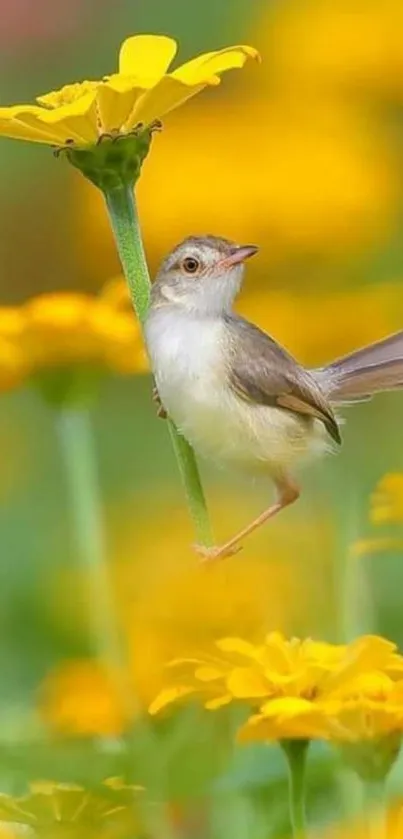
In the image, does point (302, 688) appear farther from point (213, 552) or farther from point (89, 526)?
point (89, 526)

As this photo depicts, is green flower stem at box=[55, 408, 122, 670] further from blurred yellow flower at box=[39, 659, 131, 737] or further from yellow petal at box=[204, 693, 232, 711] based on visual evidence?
yellow petal at box=[204, 693, 232, 711]

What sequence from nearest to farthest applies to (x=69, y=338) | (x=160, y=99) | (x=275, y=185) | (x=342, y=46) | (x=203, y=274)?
(x=160, y=99) → (x=203, y=274) → (x=69, y=338) → (x=275, y=185) → (x=342, y=46)

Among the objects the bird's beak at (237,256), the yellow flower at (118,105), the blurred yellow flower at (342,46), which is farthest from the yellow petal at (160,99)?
the blurred yellow flower at (342,46)

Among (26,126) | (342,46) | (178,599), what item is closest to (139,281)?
(26,126)

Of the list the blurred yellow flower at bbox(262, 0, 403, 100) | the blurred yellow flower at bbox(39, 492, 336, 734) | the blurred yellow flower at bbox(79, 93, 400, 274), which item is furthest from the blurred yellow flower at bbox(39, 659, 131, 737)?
the blurred yellow flower at bbox(262, 0, 403, 100)

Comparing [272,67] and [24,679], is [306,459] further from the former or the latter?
[272,67]

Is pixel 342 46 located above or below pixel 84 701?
above

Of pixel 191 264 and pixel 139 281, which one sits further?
pixel 191 264

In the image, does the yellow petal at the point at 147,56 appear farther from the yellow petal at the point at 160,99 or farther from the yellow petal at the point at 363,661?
the yellow petal at the point at 363,661
